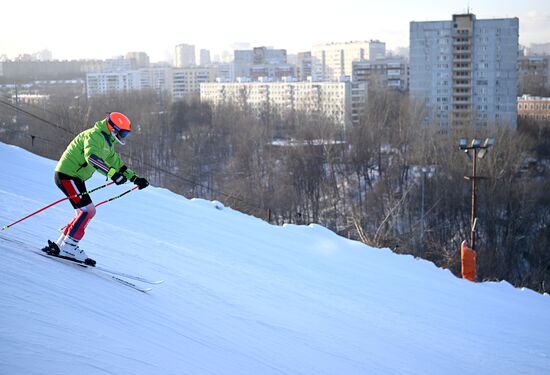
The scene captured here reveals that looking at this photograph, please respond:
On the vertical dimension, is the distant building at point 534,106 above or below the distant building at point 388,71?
below

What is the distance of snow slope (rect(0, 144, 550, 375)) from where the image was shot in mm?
4703

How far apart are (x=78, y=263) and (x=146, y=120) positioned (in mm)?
40158

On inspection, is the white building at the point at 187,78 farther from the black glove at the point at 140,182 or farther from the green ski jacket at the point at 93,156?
the black glove at the point at 140,182

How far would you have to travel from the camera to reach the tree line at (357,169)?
89.5 feet

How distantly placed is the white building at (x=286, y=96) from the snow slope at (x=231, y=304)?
43.5 m

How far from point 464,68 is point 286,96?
2014 cm

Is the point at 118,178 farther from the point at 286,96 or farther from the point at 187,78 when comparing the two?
the point at 187,78

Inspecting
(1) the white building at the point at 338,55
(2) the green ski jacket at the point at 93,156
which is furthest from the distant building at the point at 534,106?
(1) the white building at the point at 338,55

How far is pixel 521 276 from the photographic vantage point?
25.5 m

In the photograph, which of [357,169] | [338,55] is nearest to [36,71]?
[338,55]

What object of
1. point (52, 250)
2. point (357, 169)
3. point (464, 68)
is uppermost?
point (464, 68)

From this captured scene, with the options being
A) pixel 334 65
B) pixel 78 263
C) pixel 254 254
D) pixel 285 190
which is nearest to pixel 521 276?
pixel 285 190

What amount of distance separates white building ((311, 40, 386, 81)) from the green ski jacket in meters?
119

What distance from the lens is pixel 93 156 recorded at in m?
5.88
